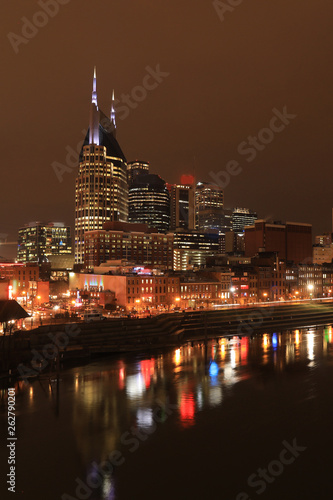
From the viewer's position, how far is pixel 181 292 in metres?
74.6

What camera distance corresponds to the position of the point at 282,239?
189000mm

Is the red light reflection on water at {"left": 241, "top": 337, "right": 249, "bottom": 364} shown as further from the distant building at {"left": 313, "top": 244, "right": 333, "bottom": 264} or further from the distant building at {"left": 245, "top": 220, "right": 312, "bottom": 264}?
the distant building at {"left": 313, "top": 244, "right": 333, "bottom": 264}

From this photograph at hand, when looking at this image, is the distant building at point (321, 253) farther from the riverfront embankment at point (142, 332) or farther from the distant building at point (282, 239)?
the riverfront embankment at point (142, 332)

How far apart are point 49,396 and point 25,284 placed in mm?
58290

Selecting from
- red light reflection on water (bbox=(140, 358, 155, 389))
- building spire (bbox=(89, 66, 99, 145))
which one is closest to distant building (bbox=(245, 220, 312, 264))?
building spire (bbox=(89, 66, 99, 145))

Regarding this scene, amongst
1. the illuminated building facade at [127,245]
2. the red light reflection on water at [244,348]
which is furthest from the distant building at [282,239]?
the red light reflection on water at [244,348]

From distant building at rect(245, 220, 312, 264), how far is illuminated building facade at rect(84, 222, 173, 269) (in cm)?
4990

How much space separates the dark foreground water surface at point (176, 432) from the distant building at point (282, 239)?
147117 millimetres

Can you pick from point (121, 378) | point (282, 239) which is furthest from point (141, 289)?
point (282, 239)

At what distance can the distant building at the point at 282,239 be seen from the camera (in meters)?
183

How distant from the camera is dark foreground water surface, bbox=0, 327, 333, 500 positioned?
18406 mm

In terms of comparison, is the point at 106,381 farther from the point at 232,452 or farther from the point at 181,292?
the point at 181,292

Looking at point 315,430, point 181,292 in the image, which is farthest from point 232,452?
point 181,292

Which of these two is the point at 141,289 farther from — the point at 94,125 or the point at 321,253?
the point at 321,253
